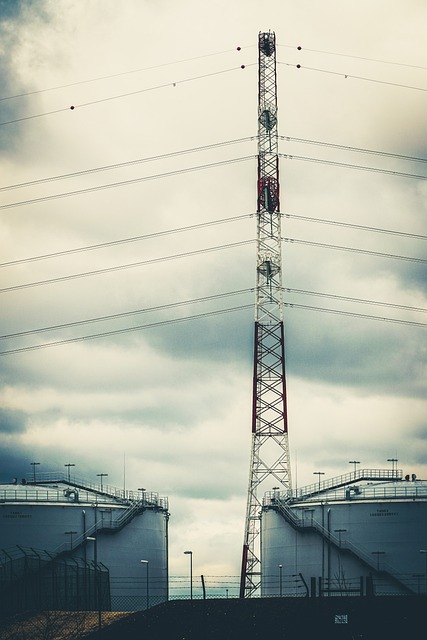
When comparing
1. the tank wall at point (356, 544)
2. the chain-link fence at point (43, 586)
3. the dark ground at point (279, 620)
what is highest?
the tank wall at point (356, 544)

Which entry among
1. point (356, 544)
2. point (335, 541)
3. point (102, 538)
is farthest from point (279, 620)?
point (102, 538)

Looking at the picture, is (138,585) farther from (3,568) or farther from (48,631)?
(48,631)

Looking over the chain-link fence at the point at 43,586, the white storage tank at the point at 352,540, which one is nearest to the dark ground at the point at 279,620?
the chain-link fence at the point at 43,586

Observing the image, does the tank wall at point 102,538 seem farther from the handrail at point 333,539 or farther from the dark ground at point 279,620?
the dark ground at point 279,620

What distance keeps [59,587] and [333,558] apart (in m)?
26.0

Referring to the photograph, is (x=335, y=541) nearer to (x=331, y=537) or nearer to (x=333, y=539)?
(x=333, y=539)

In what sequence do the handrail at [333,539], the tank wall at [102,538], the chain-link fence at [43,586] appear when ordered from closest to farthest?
the chain-link fence at [43,586] → the handrail at [333,539] → the tank wall at [102,538]

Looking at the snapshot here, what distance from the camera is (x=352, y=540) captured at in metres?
108

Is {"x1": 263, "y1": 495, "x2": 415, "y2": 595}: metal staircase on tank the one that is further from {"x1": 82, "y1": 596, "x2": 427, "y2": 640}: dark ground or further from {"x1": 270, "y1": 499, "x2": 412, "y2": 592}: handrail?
{"x1": 82, "y1": 596, "x2": 427, "y2": 640}: dark ground

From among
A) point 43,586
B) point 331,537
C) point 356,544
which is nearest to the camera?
point 43,586

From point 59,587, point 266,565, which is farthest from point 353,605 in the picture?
point 266,565

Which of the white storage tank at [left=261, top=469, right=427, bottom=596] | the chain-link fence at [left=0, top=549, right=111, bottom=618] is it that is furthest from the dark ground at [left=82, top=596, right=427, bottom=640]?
the white storage tank at [left=261, top=469, right=427, bottom=596]

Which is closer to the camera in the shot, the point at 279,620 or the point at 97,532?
the point at 279,620

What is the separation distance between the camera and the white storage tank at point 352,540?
105750mm
